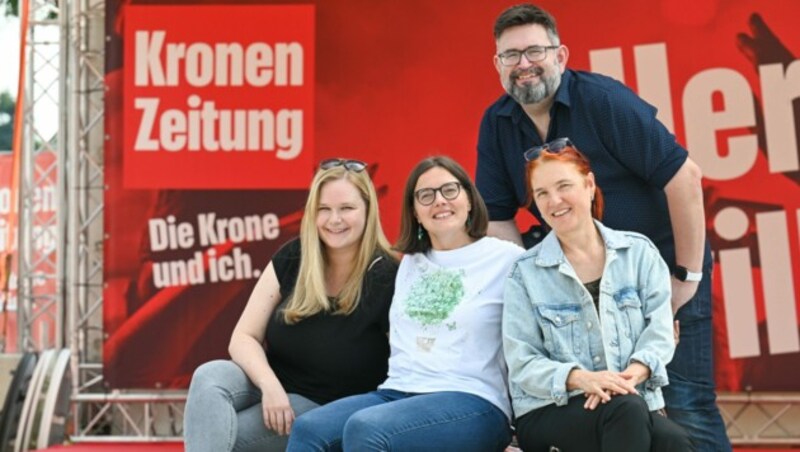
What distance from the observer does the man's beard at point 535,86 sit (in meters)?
2.53

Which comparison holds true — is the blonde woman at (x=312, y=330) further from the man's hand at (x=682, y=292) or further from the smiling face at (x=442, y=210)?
the man's hand at (x=682, y=292)

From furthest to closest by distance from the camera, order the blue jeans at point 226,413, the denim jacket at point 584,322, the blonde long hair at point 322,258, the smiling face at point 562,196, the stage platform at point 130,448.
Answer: the stage platform at point 130,448 < the blonde long hair at point 322,258 < the blue jeans at point 226,413 < the smiling face at point 562,196 < the denim jacket at point 584,322

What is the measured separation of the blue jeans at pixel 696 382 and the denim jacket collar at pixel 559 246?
0.31 m

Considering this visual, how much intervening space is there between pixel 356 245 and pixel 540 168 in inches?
28.9

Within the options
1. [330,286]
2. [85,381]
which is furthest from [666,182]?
[85,381]

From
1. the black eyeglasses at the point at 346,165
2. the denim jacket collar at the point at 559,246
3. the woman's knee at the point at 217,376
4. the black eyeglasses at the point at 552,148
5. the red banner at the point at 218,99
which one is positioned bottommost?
the woman's knee at the point at 217,376

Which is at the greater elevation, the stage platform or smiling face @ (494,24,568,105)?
smiling face @ (494,24,568,105)

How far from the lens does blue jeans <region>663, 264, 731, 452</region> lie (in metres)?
2.47

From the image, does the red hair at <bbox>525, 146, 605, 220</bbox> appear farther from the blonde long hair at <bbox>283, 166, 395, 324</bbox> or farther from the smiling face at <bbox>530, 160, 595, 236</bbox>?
the blonde long hair at <bbox>283, 166, 395, 324</bbox>

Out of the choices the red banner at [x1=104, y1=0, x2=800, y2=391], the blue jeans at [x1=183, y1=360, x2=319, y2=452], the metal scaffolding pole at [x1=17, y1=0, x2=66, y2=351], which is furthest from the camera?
the metal scaffolding pole at [x1=17, y1=0, x2=66, y2=351]

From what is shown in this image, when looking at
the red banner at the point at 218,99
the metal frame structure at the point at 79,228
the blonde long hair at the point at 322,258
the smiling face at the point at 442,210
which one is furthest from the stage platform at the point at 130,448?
the smiling face at the point at 442,210

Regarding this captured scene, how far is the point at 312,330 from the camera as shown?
282cm

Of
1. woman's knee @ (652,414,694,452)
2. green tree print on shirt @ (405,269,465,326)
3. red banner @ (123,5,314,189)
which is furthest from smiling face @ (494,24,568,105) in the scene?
red banner @ (123,5,314,189)

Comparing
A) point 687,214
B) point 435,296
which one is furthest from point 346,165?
point 687,214
